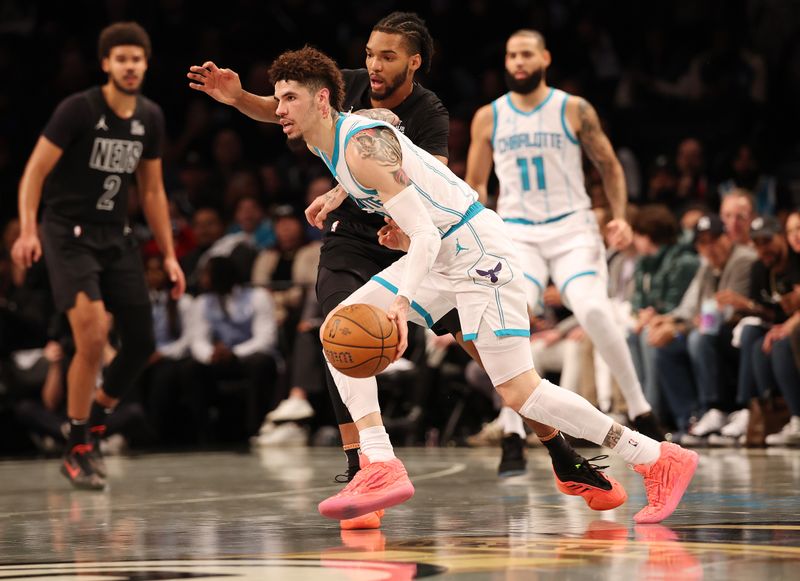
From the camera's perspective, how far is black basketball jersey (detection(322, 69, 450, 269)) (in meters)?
5.48

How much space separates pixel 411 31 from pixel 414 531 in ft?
7.06

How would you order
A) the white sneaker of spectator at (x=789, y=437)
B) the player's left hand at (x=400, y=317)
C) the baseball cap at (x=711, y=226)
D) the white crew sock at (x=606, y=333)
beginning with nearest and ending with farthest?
the player's left hand at (x=400, y=317) < the white crew sock at (x=606, y=333) < the white sneaker of spectator at (x=789, y=437) < the baseball cap at (x=711, y=226)

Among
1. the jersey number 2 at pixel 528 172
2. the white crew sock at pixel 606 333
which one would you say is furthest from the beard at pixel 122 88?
the white crew sock at pixel 606 333

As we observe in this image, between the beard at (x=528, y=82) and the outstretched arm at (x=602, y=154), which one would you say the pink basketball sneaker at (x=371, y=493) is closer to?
the outstretched arm at (x=602, y=154)

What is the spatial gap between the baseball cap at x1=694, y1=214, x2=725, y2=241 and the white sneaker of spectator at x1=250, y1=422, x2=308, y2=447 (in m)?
3.58

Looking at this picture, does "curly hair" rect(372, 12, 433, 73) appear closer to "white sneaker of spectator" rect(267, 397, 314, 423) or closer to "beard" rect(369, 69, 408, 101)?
"beard" rect(369, 69, 408, 101)

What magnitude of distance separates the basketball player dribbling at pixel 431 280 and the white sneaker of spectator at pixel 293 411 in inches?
236

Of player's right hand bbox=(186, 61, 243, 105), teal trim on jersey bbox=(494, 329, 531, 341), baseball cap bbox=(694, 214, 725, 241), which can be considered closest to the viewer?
teal trim on jersey bbox=(494, 329, 531, 341)

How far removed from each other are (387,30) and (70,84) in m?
10.0

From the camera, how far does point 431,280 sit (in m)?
4.94

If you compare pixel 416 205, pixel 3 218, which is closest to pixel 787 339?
pixel 416 205

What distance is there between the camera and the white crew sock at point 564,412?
4.78 meters

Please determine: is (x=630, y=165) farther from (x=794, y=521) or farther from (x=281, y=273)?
(x=794, y=521)

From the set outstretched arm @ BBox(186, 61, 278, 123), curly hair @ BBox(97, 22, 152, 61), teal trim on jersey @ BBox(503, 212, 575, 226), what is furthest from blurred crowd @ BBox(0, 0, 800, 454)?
outstretched arm @ BBox(186, 61, 278, 123)
